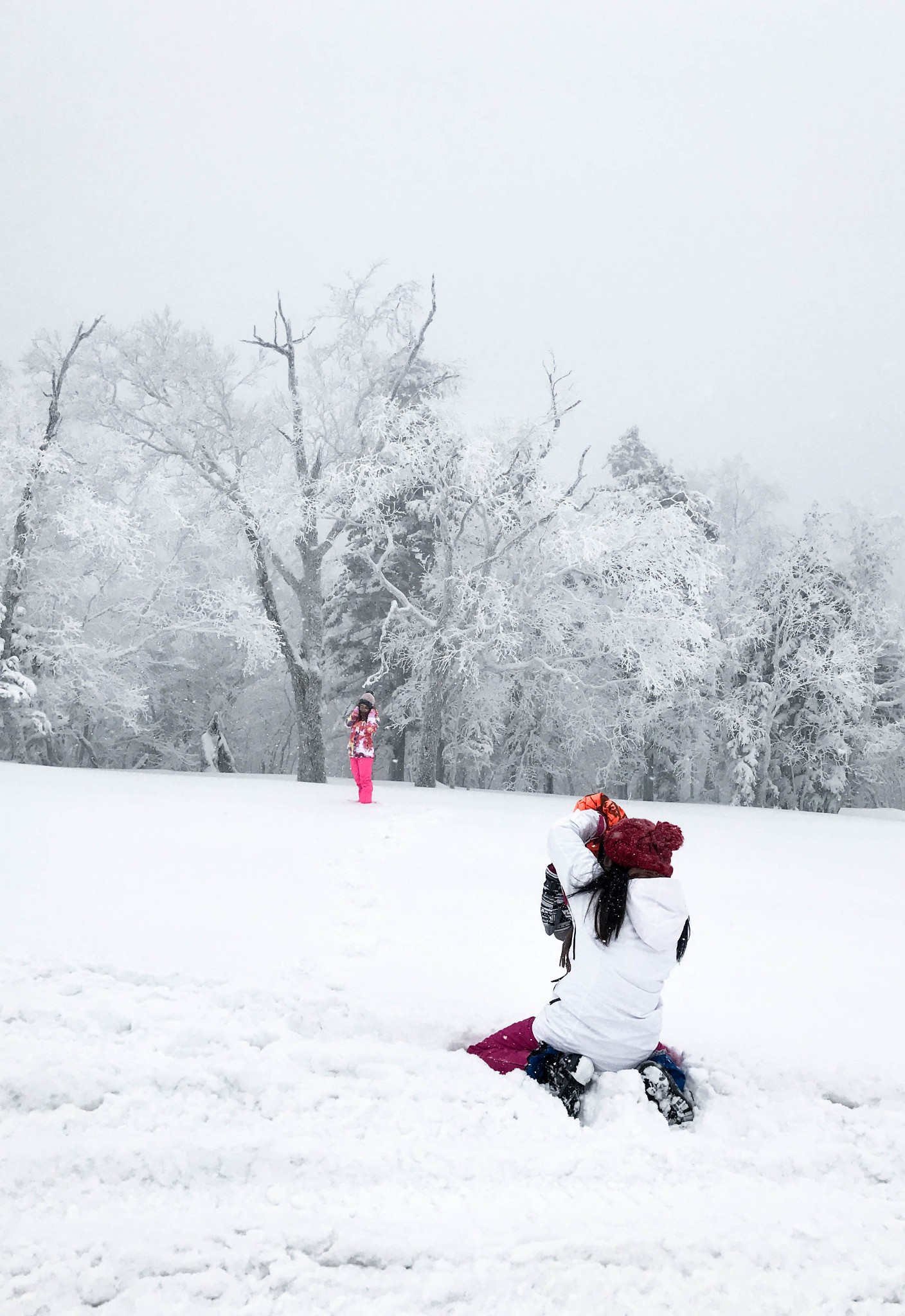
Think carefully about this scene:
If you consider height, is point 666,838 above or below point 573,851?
above

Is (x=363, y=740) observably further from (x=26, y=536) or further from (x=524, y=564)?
(x=26, y=536)

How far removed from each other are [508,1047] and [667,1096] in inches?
31.6

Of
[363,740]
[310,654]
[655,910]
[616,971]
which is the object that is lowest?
[616,971]

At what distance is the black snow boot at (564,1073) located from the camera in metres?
3.55

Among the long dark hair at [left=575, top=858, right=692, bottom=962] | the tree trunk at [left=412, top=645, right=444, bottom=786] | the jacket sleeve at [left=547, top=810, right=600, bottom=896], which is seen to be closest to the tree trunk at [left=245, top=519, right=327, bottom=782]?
the tree trunk at [left=412, top=645, right=444, bottom=786]

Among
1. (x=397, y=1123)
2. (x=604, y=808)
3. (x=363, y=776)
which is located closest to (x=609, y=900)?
(x=604, y=808)

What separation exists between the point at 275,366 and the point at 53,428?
5.25m

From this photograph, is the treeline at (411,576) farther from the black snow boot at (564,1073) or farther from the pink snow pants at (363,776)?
the black snow boot at (564,1073)

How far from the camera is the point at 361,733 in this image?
1337 centimetres

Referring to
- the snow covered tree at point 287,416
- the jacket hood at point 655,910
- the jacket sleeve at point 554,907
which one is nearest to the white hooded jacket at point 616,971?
the jacket hood at point 655,910

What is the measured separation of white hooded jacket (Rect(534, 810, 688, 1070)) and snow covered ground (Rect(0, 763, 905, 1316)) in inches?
10.0

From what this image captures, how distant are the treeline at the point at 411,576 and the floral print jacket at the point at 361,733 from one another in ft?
14.4

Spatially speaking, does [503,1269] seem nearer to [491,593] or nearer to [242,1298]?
[242,1298]

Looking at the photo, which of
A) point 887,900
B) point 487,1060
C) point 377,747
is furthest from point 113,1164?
point 377,747
